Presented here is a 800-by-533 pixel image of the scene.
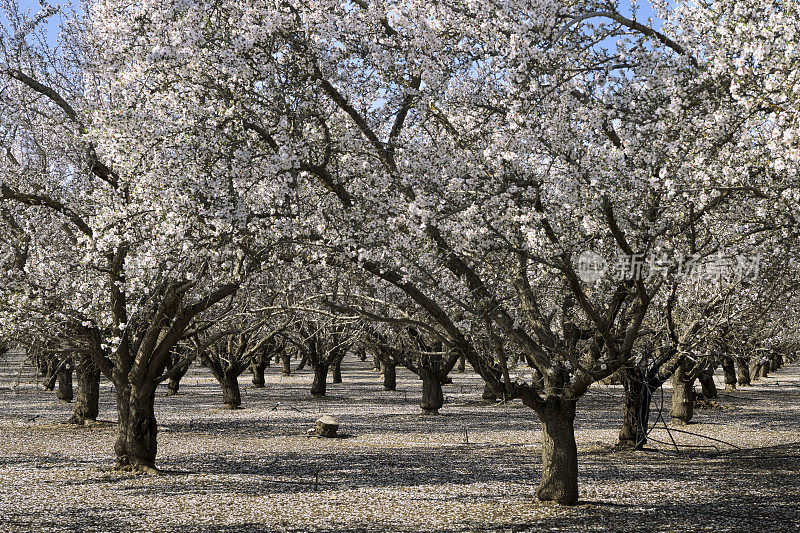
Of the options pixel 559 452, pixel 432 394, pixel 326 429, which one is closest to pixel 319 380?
pixel 432 394

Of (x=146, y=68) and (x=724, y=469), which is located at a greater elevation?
(x=146, y=68)

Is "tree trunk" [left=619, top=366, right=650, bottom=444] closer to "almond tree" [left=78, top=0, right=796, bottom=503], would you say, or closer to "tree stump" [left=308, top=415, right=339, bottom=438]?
"almond tree" [left=78, top=0, right=796, bottom=503]

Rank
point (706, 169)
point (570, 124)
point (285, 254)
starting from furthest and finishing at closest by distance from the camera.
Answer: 1. point (285, 254)
2. point (570, 124)
3. point (706, 169)

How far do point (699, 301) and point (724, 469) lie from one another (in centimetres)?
485

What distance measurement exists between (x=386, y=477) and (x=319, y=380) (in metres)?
27.6

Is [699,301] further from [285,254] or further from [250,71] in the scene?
[250,71]

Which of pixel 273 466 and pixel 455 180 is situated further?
pixel 273 466

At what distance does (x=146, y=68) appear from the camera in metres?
11.4

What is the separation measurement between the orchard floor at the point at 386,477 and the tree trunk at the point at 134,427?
64 cm

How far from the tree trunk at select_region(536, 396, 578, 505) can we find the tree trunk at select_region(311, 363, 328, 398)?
31.4 meters

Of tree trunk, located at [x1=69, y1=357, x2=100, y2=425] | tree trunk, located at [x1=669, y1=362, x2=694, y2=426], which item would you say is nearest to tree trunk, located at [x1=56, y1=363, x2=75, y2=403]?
tree trunk, located at [x1=69, y1=357, x2=100, y2=425]

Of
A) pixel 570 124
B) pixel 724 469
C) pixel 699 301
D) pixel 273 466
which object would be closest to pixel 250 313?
pixel 570 124

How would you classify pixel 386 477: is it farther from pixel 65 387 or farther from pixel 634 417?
pixel 65 387

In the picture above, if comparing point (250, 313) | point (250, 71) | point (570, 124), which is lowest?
point (250, 313)
